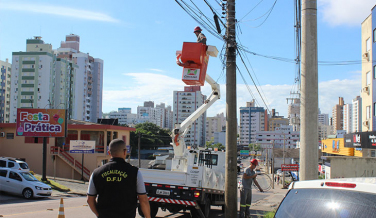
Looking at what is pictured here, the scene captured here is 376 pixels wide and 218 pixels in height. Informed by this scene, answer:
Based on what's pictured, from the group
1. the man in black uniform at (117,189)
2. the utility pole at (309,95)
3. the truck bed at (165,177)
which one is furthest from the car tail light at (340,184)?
the truck bed at (165,177)

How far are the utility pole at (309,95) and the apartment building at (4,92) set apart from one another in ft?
366

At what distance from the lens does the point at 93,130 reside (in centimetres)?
4028

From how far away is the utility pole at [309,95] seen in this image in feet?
24.9

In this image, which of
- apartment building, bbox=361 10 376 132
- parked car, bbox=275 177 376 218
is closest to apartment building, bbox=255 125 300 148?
apartment building, bbox=361 10 376 132

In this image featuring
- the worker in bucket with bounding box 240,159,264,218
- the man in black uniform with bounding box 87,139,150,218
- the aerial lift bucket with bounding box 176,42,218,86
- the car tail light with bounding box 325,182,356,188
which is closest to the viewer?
the car tail light with bounding box 325,182,356,188

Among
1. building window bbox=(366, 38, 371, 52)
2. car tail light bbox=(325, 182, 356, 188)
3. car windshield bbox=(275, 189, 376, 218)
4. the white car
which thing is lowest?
the white car

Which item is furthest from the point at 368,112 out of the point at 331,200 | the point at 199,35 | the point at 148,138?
the point at 148,138

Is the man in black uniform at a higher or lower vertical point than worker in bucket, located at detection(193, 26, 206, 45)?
lower

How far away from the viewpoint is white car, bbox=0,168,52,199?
59.9 ft

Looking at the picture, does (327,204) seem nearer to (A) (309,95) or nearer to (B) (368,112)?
(A) (309,95)

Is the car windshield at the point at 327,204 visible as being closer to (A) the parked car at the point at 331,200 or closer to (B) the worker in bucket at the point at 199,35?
(A) the parked car at the point at 331,200

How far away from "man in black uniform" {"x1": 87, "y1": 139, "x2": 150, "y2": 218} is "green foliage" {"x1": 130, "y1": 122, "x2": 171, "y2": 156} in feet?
259

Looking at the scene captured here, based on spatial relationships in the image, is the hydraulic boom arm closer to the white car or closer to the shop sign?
the white car

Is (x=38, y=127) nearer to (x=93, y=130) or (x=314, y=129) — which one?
(x=93, y=130)
